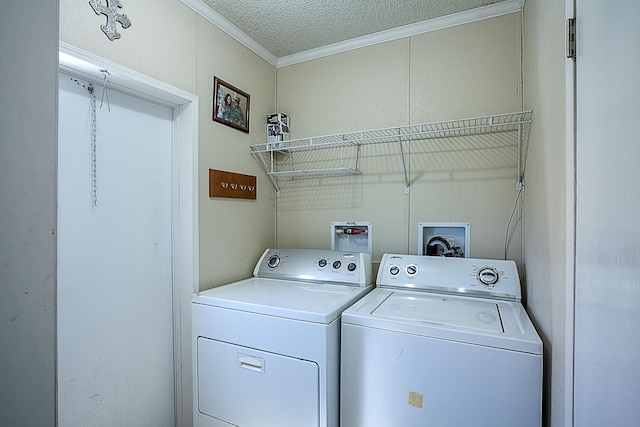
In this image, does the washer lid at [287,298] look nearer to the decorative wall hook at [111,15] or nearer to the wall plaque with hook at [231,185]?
the wall plaque with hook at [231,185]

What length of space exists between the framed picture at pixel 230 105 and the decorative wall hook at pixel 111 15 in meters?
0.59

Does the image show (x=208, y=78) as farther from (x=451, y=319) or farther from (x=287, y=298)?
(x=451, y=319)

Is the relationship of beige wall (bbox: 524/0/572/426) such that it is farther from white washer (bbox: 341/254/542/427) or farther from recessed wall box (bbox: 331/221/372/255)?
recessed wall box (bbox: 331/221/372/255)

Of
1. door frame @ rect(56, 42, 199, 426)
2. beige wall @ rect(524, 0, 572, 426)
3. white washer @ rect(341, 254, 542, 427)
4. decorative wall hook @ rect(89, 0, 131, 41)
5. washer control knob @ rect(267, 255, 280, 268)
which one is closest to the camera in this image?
beige wall @ rect(524, 0, 572, 426)

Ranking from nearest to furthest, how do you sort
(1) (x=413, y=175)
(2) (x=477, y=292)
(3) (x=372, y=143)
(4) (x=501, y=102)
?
1. (2) (x=477, y=292)
2. (4) (x=501, y=102)
3. (1) (x=413, y=175)
4. (3) (x=372, y=143)

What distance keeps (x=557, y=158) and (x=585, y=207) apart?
32cm

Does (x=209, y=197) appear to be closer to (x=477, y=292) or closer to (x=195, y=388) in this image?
(x=195, y=388)

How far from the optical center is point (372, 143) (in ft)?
7.14

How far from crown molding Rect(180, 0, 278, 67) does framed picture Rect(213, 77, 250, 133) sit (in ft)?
1.17

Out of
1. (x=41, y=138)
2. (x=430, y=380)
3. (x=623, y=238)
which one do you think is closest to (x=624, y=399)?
(x=623, y=238)

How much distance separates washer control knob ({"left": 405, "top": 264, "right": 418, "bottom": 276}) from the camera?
1788 millimetres

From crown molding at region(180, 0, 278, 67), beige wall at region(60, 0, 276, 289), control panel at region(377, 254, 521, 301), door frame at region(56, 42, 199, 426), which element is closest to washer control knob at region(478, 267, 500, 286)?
control panel at region(377, 254, 521, 301)

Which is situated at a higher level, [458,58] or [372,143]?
[458,58]

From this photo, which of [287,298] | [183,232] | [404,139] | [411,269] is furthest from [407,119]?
[183,232]
